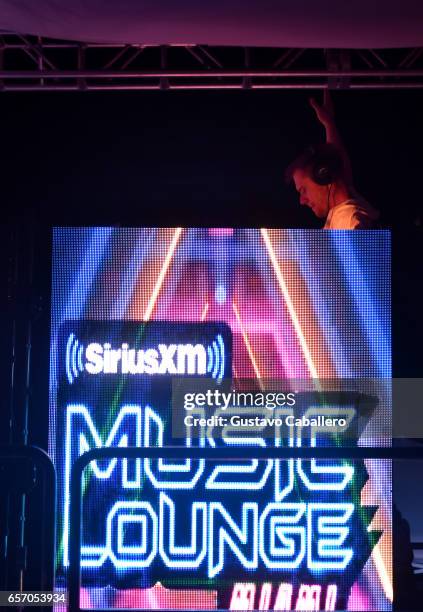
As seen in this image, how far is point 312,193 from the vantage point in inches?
254

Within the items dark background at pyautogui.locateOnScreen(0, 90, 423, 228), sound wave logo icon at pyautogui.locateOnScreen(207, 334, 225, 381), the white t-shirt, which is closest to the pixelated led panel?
sound wave logo icon at pyautogui.locateOnScreen(207, 334, 225, 381)

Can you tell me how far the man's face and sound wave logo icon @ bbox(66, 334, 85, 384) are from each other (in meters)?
2.19

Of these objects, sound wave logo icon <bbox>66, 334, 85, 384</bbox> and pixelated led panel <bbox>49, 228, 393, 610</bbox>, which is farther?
sound wave logo icon <bbox>66, 334, 85, 384</bbox>

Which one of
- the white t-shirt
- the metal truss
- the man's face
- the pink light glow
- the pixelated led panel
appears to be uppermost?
the metal truss

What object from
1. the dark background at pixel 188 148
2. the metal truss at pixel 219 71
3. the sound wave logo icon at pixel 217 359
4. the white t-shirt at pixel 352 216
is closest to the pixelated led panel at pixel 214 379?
the sound wave logo icon at pixel 217 359

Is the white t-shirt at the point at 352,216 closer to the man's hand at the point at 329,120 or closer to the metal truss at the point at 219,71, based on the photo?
the man's hand at the point at 329,120

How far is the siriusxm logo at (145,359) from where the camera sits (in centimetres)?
508

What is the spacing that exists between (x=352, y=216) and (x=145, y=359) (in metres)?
1.78

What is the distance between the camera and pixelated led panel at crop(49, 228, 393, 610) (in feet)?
15.8

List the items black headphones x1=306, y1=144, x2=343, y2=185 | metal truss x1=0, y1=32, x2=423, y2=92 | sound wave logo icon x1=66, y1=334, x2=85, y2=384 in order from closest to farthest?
sound wave logo icon x1=66, y1=334, x2=85, y2=384 → metal truss x1=0, y1=32, x2=423, y2=92 → black headphones x1=306, y1=144, x2=343, y2=185

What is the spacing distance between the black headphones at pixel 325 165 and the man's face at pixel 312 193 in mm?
44

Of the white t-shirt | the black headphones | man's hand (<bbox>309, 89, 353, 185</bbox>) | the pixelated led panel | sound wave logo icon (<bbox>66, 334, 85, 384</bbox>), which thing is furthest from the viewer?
man's hand (<bbox>309, 89, 353, 185</bbox>)

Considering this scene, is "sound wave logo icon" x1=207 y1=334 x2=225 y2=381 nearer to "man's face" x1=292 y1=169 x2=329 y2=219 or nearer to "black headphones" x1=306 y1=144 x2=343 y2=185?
"man's face" x1=292 y1=169 x2=329 y2=219

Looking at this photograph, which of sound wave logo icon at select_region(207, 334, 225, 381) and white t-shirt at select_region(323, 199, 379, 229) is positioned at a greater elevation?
white t-shirt at select_region(323, 199, 379, 229)
